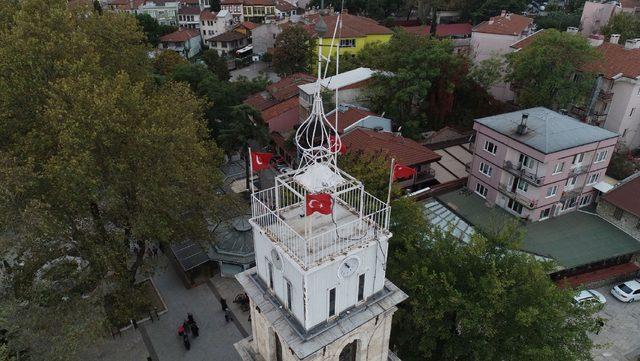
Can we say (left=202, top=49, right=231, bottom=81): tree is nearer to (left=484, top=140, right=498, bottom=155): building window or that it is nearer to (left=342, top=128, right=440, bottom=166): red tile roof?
(left=342, top=128, right=440, bottom=166): red tile roof

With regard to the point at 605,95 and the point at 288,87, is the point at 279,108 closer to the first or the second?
the point at 288,87

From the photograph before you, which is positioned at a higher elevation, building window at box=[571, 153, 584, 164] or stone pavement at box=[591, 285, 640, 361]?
building window at box=[571, 153, 584, 164]

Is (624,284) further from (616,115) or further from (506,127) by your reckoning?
(616,115)

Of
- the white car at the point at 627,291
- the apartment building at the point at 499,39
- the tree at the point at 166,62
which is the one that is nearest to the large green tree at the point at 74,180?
the white car at the point at 627,291

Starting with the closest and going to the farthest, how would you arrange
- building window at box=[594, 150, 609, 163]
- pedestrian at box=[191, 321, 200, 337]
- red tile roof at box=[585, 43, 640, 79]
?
1. pedestrian at box=[191, 321, 200, 337]
2. building window at box=[594, 150, 609, 163]
3. red tile roof at box=[585, 43, 640, 79]

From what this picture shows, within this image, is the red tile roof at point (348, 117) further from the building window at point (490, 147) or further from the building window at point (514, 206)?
the building window at point (514, 206)

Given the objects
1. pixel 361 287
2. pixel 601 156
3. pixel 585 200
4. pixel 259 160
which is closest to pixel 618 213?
pixel 585 200

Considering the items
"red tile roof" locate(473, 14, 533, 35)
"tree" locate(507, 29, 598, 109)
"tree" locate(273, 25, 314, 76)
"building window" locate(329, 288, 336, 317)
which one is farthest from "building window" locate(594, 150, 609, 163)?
"tree" locate(273, 25, 314, 76)
